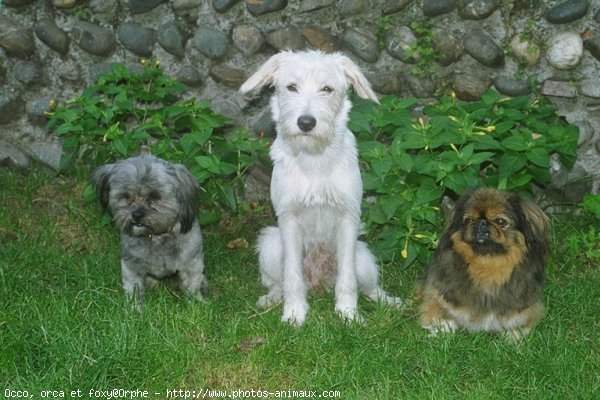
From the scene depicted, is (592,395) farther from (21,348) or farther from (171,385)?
(21,348)

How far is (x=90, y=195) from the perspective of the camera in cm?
574

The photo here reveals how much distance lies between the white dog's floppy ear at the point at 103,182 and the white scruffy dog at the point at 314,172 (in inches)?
36.9

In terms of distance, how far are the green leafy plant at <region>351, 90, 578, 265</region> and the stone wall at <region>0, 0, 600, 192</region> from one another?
0.46 meters

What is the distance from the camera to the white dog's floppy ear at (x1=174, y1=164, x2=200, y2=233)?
4.84m

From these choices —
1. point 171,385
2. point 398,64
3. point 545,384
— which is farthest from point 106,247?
point 545,384

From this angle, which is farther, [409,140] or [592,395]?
[409,140]

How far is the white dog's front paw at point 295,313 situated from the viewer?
4.80 metres

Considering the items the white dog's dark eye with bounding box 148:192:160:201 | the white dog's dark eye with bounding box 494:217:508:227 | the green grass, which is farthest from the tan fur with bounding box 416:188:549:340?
the white dog's dark eye with bounding box 148:192:160:201

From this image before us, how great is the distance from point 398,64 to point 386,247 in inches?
63.5

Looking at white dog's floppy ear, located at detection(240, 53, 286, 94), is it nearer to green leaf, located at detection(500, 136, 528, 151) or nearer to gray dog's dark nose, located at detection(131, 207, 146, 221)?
gray dog's dark nose, located at detection(131, 207, 146, 221)

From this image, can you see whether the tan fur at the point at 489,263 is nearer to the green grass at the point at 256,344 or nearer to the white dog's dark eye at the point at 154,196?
the green grass at the point at 256,344

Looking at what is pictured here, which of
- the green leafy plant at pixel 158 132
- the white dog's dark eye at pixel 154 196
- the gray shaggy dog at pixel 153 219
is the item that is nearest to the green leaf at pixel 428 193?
the green leafy plant at pixel 158 132

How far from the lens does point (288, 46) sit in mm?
6309

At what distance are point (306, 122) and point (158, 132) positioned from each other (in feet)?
6.32
